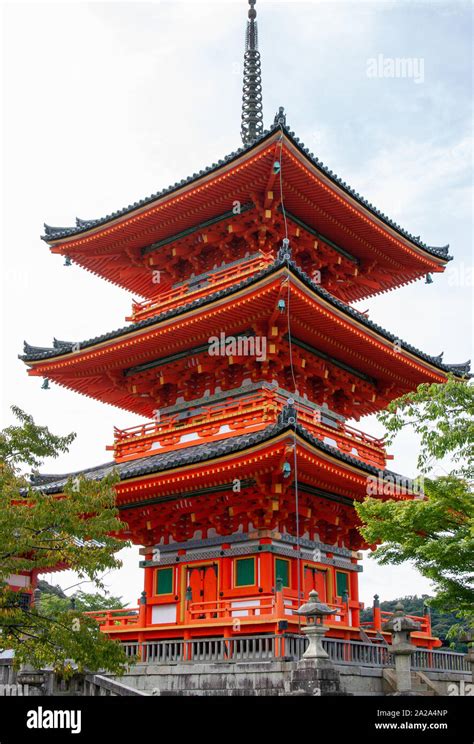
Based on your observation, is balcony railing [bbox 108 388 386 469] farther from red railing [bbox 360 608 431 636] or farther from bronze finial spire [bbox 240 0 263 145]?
bronze finial spire [bbox 240 0 263 145]

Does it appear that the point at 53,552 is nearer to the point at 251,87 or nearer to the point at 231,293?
the point at 231,293

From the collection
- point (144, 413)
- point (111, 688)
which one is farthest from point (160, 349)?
point (111, 688)

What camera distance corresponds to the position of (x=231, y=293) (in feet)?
68.8

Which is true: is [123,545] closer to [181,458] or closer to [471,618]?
[181,458]

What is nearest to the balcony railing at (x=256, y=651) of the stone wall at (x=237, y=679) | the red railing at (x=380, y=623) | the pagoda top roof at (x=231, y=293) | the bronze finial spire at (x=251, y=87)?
the stone wall at (x=237, y=679)

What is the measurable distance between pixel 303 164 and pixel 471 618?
13138mm

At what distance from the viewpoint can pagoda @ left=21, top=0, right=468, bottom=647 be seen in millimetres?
20000

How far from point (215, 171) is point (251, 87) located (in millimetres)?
10147

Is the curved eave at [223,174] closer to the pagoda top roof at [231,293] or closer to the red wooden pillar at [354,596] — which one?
the pagoda top roof at [231,293]

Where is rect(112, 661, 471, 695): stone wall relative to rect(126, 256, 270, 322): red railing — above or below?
below

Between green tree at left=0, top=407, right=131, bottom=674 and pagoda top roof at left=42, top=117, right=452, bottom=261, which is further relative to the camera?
pagoda top roof at left=42, top=117, right=452, bottom=261

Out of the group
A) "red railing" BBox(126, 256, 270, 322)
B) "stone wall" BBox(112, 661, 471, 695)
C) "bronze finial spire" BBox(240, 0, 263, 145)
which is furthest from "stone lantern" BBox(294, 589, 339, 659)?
"bronze finial spire" BBox(240, 0, 263, 145)

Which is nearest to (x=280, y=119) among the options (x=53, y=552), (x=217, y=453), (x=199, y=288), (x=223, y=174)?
(x=223, y=174)

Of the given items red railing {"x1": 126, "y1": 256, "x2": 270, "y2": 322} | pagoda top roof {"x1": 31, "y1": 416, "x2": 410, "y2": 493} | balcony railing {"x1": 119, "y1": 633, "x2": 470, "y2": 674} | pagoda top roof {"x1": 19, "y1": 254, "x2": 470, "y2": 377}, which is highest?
red railing {"x1": 126, "y1": 256, "x2": 270, "y2": 322}
